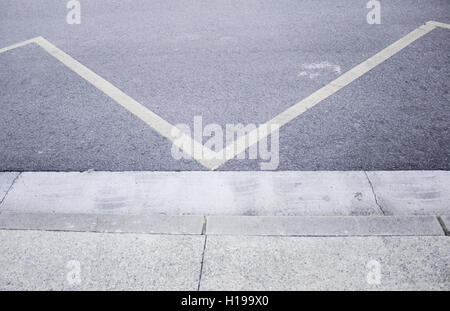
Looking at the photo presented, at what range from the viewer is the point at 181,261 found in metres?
2.59

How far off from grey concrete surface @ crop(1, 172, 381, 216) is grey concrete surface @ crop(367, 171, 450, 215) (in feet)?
0.41

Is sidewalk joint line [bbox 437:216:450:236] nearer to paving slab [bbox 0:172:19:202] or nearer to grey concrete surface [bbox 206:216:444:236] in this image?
grey concrete surface [bbox 206:216:444:236]

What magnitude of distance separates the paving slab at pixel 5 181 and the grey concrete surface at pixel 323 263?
7.09 ft

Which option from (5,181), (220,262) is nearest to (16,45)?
(5,181)

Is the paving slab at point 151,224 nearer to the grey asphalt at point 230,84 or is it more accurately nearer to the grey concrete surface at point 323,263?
the grey concrete surface at point 323,263

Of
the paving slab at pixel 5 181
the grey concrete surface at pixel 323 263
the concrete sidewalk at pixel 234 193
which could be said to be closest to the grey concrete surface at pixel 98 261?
the grey concrete surface at pixel 323 263

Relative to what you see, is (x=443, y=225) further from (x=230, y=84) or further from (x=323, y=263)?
(x=230, y=84)

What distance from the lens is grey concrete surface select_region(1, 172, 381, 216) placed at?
3020mm

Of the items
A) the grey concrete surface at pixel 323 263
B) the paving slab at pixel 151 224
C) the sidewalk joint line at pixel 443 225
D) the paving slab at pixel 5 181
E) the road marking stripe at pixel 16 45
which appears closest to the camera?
the grey concrete surface at pixel 323 263

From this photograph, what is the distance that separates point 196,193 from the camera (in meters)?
3.21

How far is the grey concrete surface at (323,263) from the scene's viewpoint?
2.39 metres

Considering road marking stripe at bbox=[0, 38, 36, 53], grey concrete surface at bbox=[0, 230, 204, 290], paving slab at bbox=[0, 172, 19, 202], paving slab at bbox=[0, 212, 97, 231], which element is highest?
road marking stripe at bbox=[0, 38, 36, 53]

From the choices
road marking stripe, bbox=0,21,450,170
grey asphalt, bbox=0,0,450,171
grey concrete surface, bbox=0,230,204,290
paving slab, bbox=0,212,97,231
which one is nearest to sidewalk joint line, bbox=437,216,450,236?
grey asphalt, bbox=0,0,450,171

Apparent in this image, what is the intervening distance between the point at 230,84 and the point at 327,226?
2637 millimetres
